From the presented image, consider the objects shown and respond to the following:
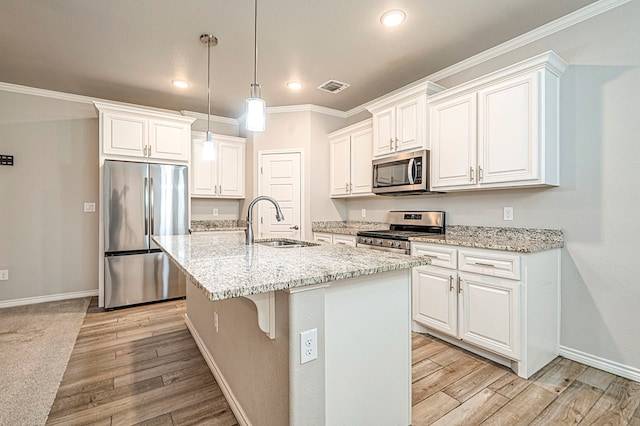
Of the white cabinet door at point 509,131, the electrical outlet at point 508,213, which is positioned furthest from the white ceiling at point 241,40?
the electrical outlet at point 508,213

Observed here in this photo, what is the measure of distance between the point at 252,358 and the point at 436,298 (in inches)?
68.2

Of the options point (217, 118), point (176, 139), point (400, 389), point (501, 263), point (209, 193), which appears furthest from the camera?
point (217, 118)

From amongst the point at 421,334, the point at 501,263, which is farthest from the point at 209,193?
the point at 501,263

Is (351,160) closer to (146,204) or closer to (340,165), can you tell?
(340,165)

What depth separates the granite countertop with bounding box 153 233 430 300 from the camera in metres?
1.04

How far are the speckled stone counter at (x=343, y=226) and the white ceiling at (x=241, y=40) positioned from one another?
1.71 meters

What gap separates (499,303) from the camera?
2219 millimetres

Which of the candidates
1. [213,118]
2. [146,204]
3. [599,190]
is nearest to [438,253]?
[599,190]

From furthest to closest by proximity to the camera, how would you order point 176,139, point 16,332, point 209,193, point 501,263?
1. point 209,193
2. point 176,139
3. point 16,332
4. point 501,263

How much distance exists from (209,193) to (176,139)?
0.88 meters

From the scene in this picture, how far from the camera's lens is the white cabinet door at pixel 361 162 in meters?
3.89

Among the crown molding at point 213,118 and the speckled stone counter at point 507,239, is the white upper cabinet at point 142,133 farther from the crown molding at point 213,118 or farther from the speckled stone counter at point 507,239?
the speckled stone counter at point 507,239

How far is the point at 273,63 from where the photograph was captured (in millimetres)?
3150

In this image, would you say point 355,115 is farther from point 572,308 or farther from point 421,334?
point 572,308
